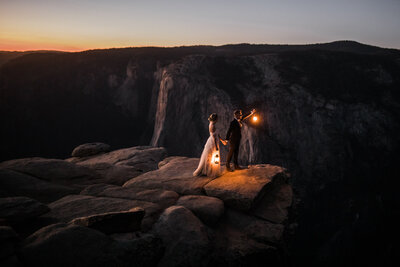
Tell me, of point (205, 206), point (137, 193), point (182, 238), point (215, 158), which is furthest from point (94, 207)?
point (215, 158)

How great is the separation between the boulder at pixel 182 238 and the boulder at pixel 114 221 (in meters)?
0.60

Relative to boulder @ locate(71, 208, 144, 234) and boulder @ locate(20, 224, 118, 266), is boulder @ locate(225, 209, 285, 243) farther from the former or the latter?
boulder @ locate(20, 224, 118, 266)

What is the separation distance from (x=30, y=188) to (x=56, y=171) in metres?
1.48

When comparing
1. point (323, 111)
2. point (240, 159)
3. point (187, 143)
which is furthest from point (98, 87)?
point (323, 111)

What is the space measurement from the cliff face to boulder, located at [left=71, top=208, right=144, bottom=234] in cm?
2646

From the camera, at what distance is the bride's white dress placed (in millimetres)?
8359

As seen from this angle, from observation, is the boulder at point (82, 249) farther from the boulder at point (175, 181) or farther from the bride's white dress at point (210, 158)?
the bride's white dress at point (210, 158)

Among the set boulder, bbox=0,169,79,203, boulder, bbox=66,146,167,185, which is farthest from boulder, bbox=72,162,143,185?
boulder, bbox=0,169,79,203

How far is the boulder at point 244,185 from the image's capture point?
6.84 meters

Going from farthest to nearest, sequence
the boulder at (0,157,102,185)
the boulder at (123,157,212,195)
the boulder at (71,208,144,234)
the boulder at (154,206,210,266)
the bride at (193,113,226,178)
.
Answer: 1. the boulder at (0,157,102,185)
2. the bride at (193,113,226,178)
3. the boulder at (123,157,212,195)
4. the boulder at (154,206,210,266)
5. the boulder at (71,208,144,234)

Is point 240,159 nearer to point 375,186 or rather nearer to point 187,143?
point 187,143

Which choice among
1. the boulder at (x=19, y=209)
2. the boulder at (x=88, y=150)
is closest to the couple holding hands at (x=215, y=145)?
the boulder at (x=19, y=209)

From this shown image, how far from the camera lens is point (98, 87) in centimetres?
4747

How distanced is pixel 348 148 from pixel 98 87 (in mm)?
44484
